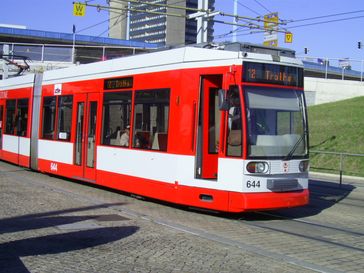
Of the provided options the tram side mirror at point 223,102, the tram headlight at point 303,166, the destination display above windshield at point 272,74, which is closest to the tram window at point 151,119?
the tram side mirror at point 223,102

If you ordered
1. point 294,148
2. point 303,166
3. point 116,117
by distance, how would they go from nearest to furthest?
point 294,148 < point 303,166 < point 116,117

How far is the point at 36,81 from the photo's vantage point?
18.3m

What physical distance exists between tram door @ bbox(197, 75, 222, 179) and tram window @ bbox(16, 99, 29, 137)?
10154mm

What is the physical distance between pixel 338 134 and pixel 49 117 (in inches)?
618

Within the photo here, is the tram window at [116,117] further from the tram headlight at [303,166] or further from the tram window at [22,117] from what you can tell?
the tram window at [22,117]

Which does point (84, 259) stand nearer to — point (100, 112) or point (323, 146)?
point (100, 112)

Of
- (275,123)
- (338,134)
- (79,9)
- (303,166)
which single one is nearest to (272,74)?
A: (275,123)

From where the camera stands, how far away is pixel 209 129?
35.0 ft

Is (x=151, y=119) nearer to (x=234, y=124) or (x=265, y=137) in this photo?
(x=234, y=124)

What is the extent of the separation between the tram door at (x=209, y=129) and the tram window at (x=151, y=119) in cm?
94

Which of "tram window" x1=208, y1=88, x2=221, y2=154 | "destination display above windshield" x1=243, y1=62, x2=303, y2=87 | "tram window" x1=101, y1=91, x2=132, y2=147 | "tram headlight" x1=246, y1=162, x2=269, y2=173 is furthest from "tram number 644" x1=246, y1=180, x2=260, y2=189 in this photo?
"tram window" x1=101, y1=91, x2=132, y2=147

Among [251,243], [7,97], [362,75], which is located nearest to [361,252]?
[251,243]

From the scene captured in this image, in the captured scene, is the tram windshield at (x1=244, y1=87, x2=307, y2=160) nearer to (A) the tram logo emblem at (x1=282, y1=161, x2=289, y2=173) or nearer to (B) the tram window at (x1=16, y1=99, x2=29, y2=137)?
(A) the tram logo emblem at (x1=282, y1=161, x2=289, y2=173)

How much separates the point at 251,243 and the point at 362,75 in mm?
40138
